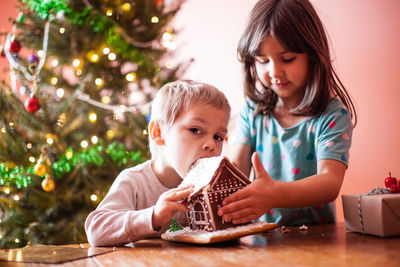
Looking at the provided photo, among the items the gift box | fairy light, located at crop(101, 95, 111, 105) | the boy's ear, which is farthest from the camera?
fairy light, located at crop(101, 95, 111, 105)

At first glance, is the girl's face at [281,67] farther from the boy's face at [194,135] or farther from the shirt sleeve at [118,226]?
the shirt sleeve at [118,226]

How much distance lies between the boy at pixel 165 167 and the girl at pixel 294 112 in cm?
18

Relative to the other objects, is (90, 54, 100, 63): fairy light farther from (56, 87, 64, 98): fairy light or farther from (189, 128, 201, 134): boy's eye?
(189, 128, 201, 134): boy's eye

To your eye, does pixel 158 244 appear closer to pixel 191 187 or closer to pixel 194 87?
pixel 191 187

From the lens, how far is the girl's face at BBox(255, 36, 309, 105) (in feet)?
3.82

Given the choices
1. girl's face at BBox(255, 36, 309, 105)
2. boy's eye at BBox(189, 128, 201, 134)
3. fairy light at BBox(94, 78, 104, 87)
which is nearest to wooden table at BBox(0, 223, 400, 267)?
boy's eye at BBox(189, 128, 201, 134)

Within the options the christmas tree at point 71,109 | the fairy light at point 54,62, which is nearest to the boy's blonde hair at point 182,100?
the christmas tree at point 71,109

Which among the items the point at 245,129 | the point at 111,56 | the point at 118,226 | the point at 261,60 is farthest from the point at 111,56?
the point at 118,226

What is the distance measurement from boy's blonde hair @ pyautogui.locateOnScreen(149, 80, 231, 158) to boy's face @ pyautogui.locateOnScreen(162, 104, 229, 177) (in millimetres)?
15

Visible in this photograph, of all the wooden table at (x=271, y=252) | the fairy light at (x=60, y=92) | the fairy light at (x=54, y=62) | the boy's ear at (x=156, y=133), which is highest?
the fairy light at (x=54, y=62)

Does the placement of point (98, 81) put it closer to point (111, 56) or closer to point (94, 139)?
point (111, 56)

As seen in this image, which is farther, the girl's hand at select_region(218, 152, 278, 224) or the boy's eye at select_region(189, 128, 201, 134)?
the boy's eye at select_region(189, 128, 201, 134)

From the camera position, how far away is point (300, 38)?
1.19 meters

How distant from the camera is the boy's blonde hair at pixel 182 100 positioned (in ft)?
3.44
